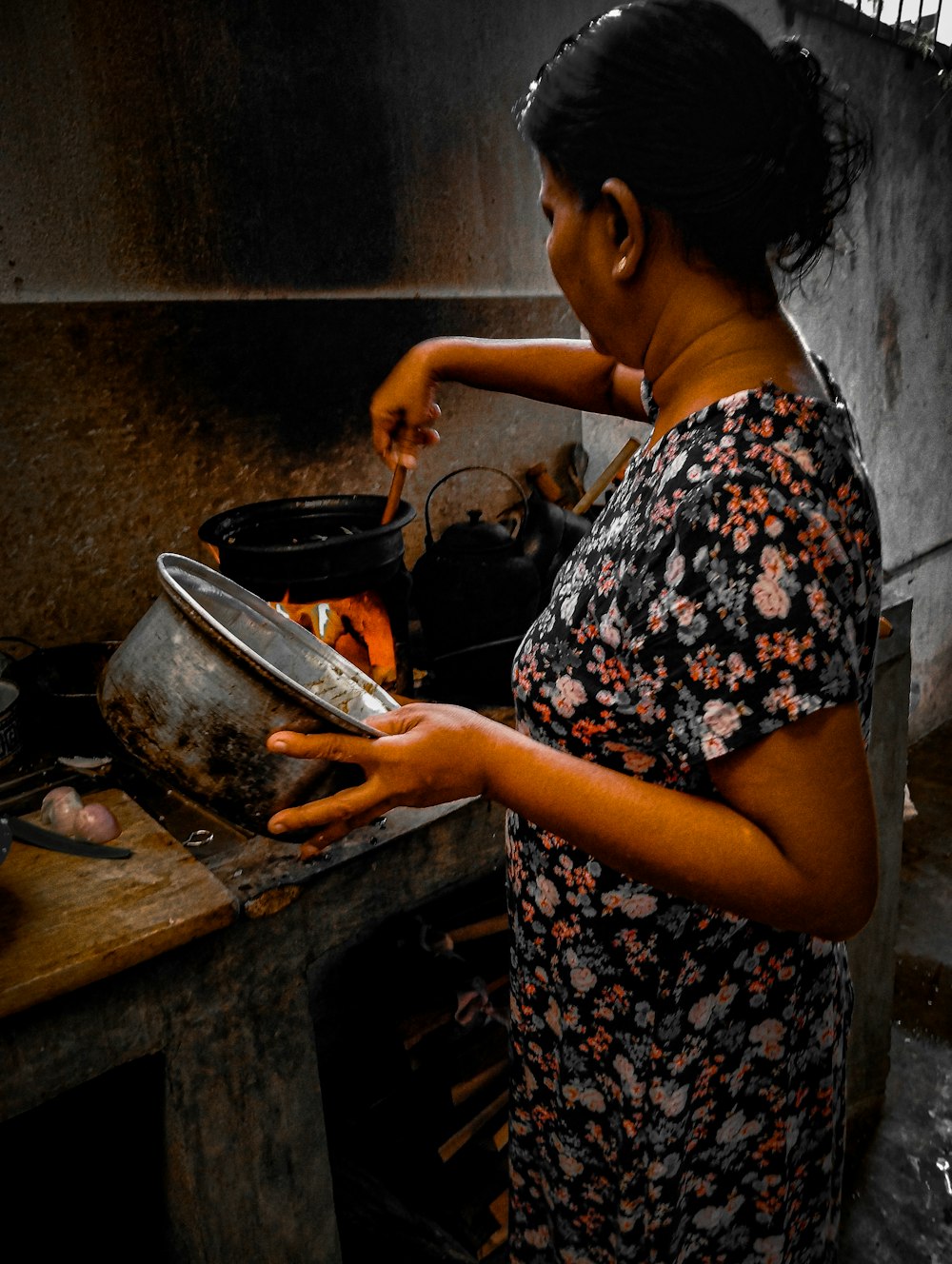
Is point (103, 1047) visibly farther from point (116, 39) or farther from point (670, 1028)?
point (116, 39)

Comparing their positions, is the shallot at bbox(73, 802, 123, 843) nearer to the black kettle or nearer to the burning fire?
the burning fire

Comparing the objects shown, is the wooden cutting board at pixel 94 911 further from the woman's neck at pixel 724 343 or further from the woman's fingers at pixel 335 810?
the woman's neck at pixel 724 343

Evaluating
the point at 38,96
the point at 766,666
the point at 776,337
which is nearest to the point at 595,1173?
the point at 766,666

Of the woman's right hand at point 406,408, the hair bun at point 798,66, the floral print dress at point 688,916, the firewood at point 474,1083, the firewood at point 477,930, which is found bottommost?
the firewood at point 474,1083

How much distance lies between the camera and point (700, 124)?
1.07 meters

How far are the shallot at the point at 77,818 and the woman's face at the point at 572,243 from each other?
1.51m

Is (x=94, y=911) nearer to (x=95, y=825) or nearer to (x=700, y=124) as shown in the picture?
(x=95, y=825)

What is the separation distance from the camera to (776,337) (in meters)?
1.21

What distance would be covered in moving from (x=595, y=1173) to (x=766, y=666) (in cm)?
119

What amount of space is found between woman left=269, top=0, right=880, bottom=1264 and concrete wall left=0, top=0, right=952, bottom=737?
1.80 m

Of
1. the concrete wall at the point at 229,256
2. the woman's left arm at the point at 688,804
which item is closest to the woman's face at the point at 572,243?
the woman's left arm at the point at 688,804

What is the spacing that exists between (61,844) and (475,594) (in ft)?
4.22

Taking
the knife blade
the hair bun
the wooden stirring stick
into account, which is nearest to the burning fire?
the wooden stirring stick

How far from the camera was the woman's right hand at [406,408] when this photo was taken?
6.97 feet
